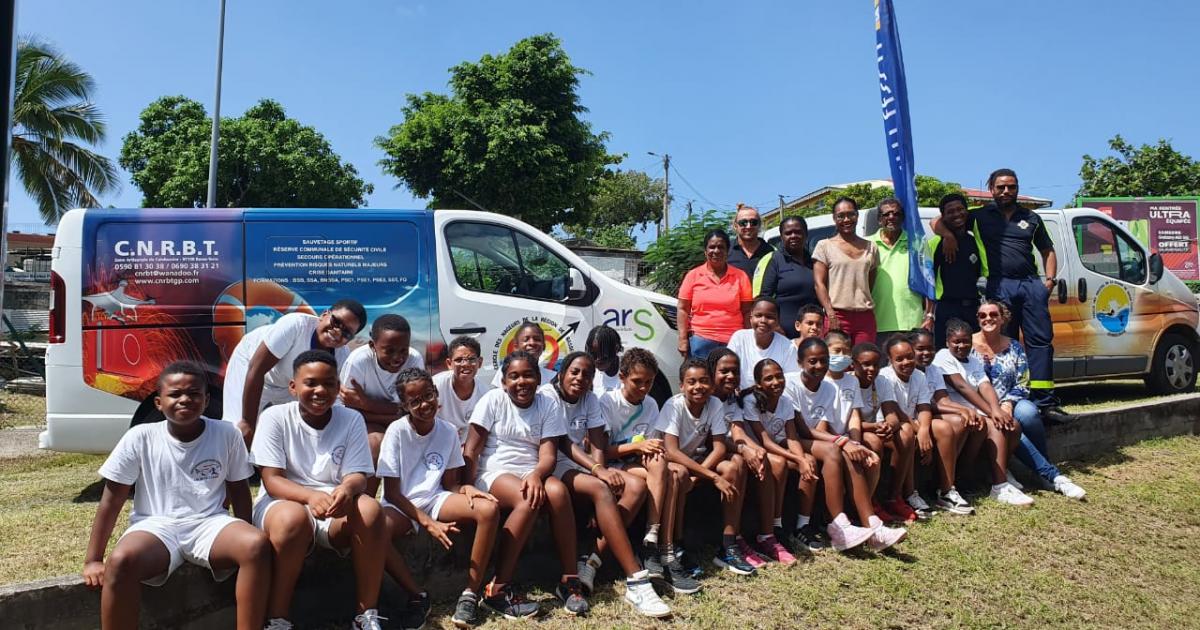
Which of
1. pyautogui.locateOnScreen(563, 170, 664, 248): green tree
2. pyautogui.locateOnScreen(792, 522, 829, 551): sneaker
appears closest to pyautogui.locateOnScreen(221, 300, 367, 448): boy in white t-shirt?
pyautogui.locateOnScreen(792, 522, 829, 551): sneaker

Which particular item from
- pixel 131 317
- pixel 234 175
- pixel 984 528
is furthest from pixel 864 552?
pixel 234 175

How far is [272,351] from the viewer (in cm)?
394

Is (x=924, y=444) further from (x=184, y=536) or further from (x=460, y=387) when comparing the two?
(x=184, y=536)

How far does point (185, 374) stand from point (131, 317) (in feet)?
7.85

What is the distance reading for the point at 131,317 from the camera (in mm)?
4887

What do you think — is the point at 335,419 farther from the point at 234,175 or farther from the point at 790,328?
the point at 234,175

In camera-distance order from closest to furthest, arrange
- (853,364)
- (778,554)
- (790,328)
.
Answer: (778,554), (853,364), (790,328)

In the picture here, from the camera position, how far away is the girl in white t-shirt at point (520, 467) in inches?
130

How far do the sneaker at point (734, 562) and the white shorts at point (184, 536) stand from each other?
6.99 feet

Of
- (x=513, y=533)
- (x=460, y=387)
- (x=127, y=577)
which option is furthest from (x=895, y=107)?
(x=127, y=577)

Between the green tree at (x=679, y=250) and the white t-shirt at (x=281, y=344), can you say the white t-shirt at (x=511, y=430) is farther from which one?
the green tree at (x=679, y=250)

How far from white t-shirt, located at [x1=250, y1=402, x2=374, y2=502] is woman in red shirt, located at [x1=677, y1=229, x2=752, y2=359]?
2555 millimetres

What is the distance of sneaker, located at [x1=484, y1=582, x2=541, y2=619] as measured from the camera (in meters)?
3.20

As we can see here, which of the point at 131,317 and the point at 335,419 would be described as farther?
the point at 131,317
